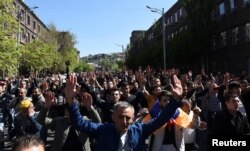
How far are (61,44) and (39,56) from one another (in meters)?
35.9

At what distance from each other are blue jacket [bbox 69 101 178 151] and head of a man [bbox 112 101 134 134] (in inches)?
2.3

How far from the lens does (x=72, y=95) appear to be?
15.4 feet

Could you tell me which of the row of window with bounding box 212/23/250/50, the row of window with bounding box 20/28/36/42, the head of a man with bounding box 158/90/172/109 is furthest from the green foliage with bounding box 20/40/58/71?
the head of a man with bounding box 158/90/172/109

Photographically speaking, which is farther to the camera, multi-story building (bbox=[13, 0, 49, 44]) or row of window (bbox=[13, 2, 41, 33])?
row of window (bbox=[13, 2, 41, 33])

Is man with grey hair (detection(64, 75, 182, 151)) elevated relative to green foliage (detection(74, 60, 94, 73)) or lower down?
lower down

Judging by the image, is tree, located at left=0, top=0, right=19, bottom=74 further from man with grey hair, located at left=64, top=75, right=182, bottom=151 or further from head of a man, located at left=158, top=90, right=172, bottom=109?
man with grey hair, located at left=64, top=75, right=182, bottom=151

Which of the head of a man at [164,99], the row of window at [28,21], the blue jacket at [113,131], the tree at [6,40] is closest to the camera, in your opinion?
the blue jacket at [113,131]

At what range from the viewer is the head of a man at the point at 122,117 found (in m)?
4.70

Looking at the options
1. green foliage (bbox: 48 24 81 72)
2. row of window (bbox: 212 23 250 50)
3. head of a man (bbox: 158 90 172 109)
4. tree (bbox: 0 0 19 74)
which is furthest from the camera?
green foliage (bbox: 48 24 81 72)

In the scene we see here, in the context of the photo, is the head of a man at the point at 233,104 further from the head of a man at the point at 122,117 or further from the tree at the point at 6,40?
the tree at the point at 6,40

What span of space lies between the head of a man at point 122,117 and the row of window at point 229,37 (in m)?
30.2

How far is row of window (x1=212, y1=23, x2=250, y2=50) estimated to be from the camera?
34000 millimetres

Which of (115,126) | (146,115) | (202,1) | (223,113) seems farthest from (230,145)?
(202,1)

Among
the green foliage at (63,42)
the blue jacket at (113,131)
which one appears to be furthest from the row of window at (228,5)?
the green foliage at (63,42)
